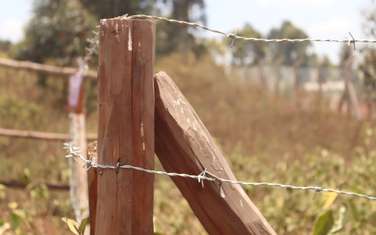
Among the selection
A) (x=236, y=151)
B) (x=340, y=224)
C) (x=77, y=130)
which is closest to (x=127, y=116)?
(x=340, y=224)

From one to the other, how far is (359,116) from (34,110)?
25.6ft

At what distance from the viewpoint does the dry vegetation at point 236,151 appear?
447cm

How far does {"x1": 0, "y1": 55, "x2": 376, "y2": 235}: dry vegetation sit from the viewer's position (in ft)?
14.7

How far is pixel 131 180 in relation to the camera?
1.83 m

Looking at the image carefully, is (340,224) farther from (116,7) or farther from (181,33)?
(181,33)

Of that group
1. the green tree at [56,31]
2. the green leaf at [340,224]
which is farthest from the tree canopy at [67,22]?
the green leaf at [340,224]

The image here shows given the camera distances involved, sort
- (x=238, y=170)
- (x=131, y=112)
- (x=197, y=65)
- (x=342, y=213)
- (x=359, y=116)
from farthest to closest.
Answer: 1. (x=197, y=65)
2. (x=359, y=116)
3. (x=238, y=170)
4. (x=342, y=213)
5. (x=131, y=112)

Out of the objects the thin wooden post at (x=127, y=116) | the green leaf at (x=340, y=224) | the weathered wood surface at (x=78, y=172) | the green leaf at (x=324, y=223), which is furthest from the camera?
the weathered wood surface at (x=78, y=172)

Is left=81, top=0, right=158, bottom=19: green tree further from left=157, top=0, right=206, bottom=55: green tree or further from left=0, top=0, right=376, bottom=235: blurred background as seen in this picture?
left=157, top=0, right=206, bottom=55: green tree

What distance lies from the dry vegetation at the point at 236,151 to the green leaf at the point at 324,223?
183 millimetres

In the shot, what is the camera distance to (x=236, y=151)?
8352 millimetres

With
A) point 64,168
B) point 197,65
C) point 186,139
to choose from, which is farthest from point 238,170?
point 197,65

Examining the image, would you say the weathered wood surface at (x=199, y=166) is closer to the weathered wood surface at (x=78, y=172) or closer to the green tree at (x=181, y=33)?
the weathered wood surface at (x=78, y=172)

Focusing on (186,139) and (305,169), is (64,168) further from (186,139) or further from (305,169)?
(186,139)
